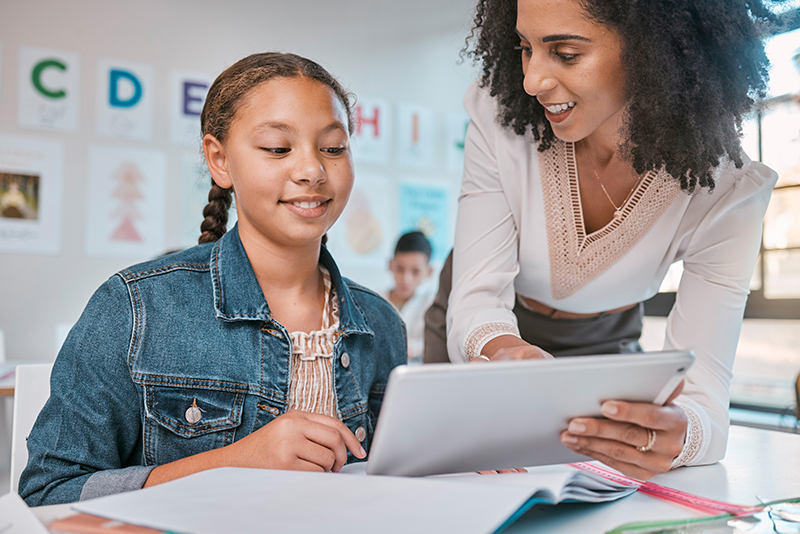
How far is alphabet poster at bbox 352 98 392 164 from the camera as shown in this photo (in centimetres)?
373

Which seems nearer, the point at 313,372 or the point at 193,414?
the point at 193,414

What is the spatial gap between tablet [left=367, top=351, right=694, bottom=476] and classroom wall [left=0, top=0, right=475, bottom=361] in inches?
90.3

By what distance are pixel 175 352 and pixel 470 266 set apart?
0.49 m

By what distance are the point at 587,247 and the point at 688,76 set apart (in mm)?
314

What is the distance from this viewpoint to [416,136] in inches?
154

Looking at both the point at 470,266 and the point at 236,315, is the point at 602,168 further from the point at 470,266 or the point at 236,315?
the point at 236,315

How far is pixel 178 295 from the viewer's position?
2.88 ft

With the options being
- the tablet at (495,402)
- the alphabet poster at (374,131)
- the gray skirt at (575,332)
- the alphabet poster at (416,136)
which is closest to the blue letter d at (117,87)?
the alphabet poster at (374,131)

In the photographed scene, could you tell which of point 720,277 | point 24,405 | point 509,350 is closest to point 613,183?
point 720,277

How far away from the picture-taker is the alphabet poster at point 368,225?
3641 millimetres

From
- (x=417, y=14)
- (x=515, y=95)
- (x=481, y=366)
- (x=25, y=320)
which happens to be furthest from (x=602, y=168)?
(x=417, y=14)

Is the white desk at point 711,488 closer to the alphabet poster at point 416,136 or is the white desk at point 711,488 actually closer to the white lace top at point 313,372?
the white lace top at point 313,372

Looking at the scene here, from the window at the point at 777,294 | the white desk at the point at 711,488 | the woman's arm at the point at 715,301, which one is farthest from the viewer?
the window at the point at 777,294

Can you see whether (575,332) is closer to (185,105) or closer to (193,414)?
(193,414)
